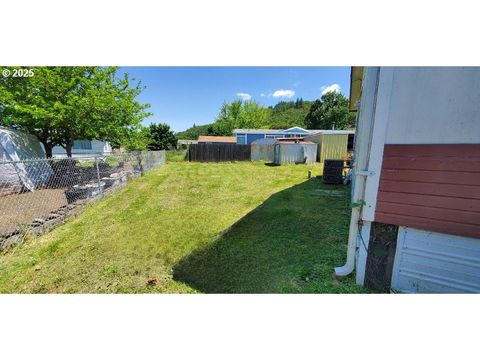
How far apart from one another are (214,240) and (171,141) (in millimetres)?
30123

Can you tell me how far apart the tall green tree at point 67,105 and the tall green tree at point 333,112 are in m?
34.6

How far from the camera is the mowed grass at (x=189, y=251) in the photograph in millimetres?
2355

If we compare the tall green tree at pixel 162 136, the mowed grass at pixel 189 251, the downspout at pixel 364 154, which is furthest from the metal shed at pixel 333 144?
the tall green tree at pixel 162 136

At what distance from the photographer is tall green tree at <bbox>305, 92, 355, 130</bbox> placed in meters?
35.3

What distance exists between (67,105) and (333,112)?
37464 mm

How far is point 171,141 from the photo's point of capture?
31078 mm

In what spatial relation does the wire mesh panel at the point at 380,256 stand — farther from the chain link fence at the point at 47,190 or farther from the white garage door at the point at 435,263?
the chain link fence at the point at 47,190

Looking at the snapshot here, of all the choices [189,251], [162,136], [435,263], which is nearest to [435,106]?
[435,263]

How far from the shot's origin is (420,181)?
1937 mm

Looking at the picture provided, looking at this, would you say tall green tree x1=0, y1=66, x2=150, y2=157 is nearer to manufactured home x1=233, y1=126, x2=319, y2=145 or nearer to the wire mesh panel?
the wire mesh panel

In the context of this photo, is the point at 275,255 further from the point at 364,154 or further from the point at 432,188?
the point at 432,188

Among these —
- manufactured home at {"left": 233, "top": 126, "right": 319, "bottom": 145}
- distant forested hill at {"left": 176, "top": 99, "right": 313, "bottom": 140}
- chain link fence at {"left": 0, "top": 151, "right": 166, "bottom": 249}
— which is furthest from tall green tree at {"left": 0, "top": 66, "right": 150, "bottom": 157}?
distant forested hill at {"left": 176, "top": 99, "right": 313, "bottom": 140}

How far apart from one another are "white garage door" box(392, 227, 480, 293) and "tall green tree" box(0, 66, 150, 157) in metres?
8.21
